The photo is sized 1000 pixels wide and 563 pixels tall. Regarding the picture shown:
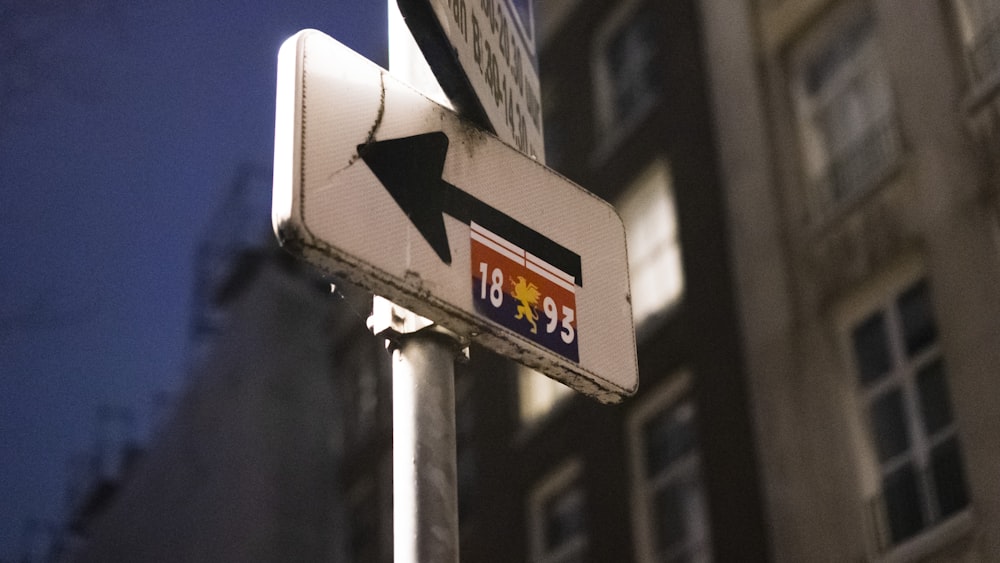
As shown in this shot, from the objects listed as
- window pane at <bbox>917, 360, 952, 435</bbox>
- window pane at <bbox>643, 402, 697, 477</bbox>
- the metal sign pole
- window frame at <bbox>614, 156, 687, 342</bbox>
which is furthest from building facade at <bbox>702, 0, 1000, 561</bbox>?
the metal sign pole

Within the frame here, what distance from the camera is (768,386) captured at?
45.4 ft

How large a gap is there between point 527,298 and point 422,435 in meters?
0.50

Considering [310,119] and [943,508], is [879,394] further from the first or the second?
[310,119]

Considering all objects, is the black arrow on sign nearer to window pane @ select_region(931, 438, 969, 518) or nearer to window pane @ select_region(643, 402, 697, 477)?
window pane @ select_region(931, 438, 969, 518)

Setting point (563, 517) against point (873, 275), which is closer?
point (873, 275)

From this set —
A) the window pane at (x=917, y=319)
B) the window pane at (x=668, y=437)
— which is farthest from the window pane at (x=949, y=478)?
the window pane at (x=668, y=437)

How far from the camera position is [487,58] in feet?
11.1

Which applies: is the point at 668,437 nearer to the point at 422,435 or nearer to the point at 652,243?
the point at 652,243

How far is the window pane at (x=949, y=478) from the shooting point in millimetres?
11461

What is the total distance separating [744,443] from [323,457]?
18202 mm

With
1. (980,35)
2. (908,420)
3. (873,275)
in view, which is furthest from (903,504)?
(980,35)

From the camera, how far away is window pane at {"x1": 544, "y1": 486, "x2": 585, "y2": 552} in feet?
57.5

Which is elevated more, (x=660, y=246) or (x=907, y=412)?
(x=660, y=246)

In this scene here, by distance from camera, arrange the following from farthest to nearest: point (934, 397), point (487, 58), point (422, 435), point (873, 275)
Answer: point (873, 275) < point (934, 397) < point (487, 58) < point (422, 435)
